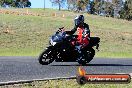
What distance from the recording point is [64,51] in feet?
46.9

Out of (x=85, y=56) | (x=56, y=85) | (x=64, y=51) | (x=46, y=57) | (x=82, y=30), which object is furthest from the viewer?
(x=85, y=56)

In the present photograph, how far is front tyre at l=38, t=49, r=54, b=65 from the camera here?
45.2 feet

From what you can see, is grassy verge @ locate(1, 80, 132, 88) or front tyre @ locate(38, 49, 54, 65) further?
front tyre @ locate(38, 49, 54, 65)

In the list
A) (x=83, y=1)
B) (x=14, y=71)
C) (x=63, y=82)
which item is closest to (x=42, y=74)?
(x=14, y=71)

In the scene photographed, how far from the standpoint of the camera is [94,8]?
146750 mm

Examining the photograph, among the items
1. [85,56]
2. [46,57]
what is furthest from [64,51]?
[85,56]

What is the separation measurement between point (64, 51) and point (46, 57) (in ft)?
2.45

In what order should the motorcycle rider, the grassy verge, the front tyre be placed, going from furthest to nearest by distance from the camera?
the motorcycle rider, the front tyre, the grassy verge

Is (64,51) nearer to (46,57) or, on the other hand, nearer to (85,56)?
(46,57)

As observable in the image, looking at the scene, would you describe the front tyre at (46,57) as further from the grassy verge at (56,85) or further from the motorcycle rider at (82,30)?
the grassy verge at (56,85)

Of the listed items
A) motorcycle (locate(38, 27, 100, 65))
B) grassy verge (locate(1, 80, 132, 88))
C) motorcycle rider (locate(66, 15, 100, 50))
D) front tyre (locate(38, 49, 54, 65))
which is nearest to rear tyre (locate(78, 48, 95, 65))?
motorcycle (locate(38, 27, 100, 65))

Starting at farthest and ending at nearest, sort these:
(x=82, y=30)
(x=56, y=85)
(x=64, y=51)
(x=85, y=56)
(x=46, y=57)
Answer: (x=85, y=56) → (x=82, y=30) → (x=64, y=51) → (x=46, y=57) → (x=56, y=85)

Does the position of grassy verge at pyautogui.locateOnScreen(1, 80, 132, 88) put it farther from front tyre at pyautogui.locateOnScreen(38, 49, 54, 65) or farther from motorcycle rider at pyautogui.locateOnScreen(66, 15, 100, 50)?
motorcycle rider at pyautogui.locateOnScreen(66, 15, 100, 50)

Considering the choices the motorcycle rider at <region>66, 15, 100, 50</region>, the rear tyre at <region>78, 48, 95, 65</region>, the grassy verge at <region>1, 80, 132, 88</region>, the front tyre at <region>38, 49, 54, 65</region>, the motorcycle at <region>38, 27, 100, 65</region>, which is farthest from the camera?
the rear tyre at <region>78, 48, 95, 65</region>
